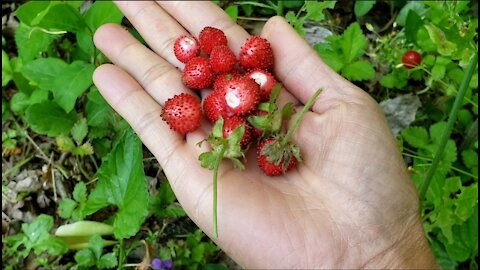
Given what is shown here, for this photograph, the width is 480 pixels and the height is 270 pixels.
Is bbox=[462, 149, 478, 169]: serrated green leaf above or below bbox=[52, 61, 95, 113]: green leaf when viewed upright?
below

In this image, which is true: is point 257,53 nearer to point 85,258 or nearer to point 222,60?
point 222,60

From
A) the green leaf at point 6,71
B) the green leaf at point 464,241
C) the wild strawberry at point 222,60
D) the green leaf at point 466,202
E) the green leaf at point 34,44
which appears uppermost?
the wild strawberry at point 222,60

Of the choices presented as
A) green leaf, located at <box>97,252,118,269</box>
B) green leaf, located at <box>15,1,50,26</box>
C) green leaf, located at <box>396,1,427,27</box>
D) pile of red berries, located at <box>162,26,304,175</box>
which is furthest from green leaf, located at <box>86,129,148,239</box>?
green leaf, located at <box>396,1,427,27</box>

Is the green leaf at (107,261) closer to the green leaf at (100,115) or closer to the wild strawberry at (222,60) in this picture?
the green leaf at (100,115)

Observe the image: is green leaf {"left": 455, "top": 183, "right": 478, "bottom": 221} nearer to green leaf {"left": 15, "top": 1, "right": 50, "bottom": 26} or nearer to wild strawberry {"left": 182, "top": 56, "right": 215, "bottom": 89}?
wild strawberry {"left": 182, "top": 56, "right": 215, "bottom": 89}

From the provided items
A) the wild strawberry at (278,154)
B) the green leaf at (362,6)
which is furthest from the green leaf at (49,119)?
the green leaf at (362,6)

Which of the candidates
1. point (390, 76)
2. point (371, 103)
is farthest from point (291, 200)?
point (390, 76)
